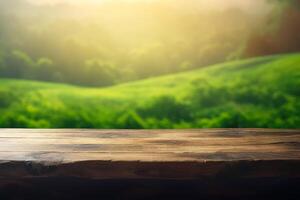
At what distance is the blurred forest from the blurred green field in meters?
0.07

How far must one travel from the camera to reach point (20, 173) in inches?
52.5

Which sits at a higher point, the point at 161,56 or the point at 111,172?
the point at 161,56


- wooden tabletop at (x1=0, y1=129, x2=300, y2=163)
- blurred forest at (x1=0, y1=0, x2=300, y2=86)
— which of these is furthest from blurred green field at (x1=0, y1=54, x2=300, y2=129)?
wooden tabletop at (x1=0, y1=129, x2=300, y2=163)

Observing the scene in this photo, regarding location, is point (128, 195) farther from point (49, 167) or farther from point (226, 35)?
point (226, 35)

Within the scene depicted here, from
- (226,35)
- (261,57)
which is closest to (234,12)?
(226,35)

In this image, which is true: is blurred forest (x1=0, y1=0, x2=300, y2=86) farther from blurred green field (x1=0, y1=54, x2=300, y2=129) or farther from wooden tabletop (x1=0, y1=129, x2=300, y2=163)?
wooden tabletop (x1=0, y1=129, x2=300, y2=163)

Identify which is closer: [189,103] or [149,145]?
[149,145]

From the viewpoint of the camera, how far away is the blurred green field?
244cm

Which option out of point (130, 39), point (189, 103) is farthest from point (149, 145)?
point (130, 39)

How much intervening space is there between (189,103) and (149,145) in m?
0.92

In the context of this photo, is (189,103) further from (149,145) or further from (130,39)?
(149,145)

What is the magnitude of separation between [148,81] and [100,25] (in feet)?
1.37

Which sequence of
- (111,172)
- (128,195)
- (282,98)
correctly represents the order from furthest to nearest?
(282,98) < (128,195) < (111,172)

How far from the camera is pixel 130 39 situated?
2477mm
